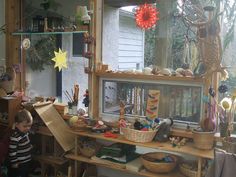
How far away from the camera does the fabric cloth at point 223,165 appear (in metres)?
1.77

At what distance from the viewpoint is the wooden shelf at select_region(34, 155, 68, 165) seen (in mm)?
2633

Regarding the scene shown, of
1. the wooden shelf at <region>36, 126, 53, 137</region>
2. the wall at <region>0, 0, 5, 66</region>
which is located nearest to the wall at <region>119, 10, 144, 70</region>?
the wooden shelf at <region>36, 126, 53, 137</region>

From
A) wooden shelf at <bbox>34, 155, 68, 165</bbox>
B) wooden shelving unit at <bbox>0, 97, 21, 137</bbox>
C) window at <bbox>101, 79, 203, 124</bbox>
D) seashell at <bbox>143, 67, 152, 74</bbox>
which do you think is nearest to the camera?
window at <bbox>101, 79, 203, 124</bbox>

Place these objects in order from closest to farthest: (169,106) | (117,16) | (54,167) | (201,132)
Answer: (201,132) < (169,106) < (117,16) < (54,167)

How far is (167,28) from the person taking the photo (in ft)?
7.53

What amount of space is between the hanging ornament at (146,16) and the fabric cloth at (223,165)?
107cm

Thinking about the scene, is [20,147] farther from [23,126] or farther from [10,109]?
[10,109]

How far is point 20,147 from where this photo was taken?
2547mm

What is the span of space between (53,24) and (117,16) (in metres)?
0.68

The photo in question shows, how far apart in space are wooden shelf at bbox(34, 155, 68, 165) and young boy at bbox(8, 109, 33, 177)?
0.51 feet

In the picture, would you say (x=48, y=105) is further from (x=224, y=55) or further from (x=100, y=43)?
(x=224, y=55)

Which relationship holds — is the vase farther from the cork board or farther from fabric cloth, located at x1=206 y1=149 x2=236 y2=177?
the cork board

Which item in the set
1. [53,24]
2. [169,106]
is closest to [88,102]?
[169,106]

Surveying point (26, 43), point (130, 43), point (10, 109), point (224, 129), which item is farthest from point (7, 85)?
point (224, 129)
